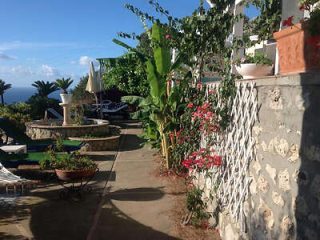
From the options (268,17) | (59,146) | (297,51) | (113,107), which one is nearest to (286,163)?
(297,51)

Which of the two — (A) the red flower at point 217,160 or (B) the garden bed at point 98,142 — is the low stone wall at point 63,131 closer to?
(B) the garden bed at point 98,142

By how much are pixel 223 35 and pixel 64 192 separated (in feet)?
14.4

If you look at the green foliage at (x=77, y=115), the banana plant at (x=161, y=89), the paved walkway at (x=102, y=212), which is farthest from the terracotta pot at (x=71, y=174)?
the green foliage at (x=77, y=115)

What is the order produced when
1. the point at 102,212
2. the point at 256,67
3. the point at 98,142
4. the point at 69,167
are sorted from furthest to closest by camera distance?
the point at 98,142
the point at 69,167
the point at 102,212
the point at 256,67

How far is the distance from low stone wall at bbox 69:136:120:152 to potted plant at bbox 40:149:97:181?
434cm

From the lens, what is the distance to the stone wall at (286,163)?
9.72ft

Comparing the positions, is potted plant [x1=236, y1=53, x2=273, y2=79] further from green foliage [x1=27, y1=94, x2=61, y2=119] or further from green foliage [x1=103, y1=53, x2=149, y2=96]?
green foliage [x1=27, y1=94, x2=61, y2=119]

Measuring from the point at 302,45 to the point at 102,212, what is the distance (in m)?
4.63

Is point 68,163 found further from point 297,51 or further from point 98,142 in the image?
point 297,51

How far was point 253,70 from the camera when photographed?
205 inches

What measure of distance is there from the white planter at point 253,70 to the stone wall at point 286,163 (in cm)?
110

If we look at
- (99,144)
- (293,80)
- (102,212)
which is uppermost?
(293,80)

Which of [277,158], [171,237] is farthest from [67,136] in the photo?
[277,158]

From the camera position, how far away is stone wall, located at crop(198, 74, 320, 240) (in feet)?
9.72
